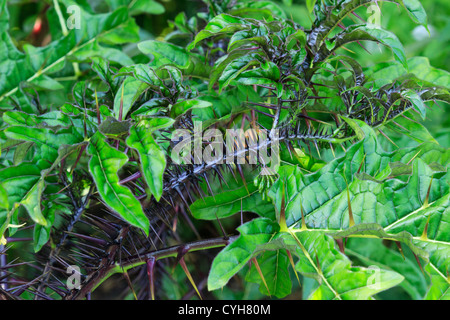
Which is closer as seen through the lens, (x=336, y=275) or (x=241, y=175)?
(x=336, y=275)

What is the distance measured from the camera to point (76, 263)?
0.64 metres

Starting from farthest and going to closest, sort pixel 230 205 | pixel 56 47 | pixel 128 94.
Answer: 1. pixel 56 47
2. pixel 230 205
3. pixel 128 94

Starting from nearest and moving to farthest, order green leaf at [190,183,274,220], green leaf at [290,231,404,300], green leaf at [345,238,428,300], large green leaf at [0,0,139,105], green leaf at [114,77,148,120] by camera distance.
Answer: green leaf at [290,231,404,300] → green leaf at [114,77,148,120] → green leaf at [190,183,274,220] → large green leaf at [0,0,139,105] → green leaf at [345,238,428,300]

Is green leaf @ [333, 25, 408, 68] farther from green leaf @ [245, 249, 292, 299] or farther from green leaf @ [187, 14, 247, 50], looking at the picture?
green leaf @ [245, 249, 292, 299]

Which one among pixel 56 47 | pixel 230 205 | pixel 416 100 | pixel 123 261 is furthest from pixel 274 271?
pixel 56 47

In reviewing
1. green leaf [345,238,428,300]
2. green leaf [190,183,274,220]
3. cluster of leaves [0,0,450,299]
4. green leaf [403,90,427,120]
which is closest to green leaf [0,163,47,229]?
cluster of leaves [0,0,450,299]

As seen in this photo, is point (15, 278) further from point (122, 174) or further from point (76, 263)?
point (122, 174)

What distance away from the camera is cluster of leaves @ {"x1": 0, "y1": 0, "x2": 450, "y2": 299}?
524mm

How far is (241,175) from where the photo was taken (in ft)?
2.14

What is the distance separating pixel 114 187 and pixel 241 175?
23 centimetres

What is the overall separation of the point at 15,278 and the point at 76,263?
15 cm

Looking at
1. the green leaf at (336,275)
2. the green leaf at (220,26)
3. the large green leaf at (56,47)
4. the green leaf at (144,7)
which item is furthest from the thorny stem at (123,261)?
the green leaf at (144,7)

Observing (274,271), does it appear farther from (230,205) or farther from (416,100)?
(416,100)
